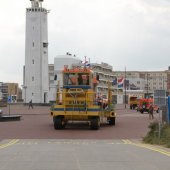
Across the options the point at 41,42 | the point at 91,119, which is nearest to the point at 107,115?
the point at 91,119

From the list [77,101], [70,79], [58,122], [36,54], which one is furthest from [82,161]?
[36,54]

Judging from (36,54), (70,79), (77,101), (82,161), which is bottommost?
(82,161)

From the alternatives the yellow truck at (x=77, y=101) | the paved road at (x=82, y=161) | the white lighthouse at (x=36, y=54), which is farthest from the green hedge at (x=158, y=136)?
the white lighthouse at (x=36, y=54)

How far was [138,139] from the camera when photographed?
25391 millimetres

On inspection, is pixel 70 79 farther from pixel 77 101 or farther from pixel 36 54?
pixel 36 54

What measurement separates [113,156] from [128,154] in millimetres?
935

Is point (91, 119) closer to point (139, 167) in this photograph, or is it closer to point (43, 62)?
point (139, 167)

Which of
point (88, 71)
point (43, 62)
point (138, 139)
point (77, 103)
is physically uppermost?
point (43, 62)

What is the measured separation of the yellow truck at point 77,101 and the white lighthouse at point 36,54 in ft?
233

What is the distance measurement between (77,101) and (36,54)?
7341cm

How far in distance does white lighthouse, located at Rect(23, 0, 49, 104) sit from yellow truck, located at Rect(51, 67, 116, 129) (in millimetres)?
70869

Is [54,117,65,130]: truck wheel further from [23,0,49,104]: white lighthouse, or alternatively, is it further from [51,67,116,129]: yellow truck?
[23,0,49,104]: white lighthouse

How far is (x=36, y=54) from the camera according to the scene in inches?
4080

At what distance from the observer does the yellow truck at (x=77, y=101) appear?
31122 millimetres
